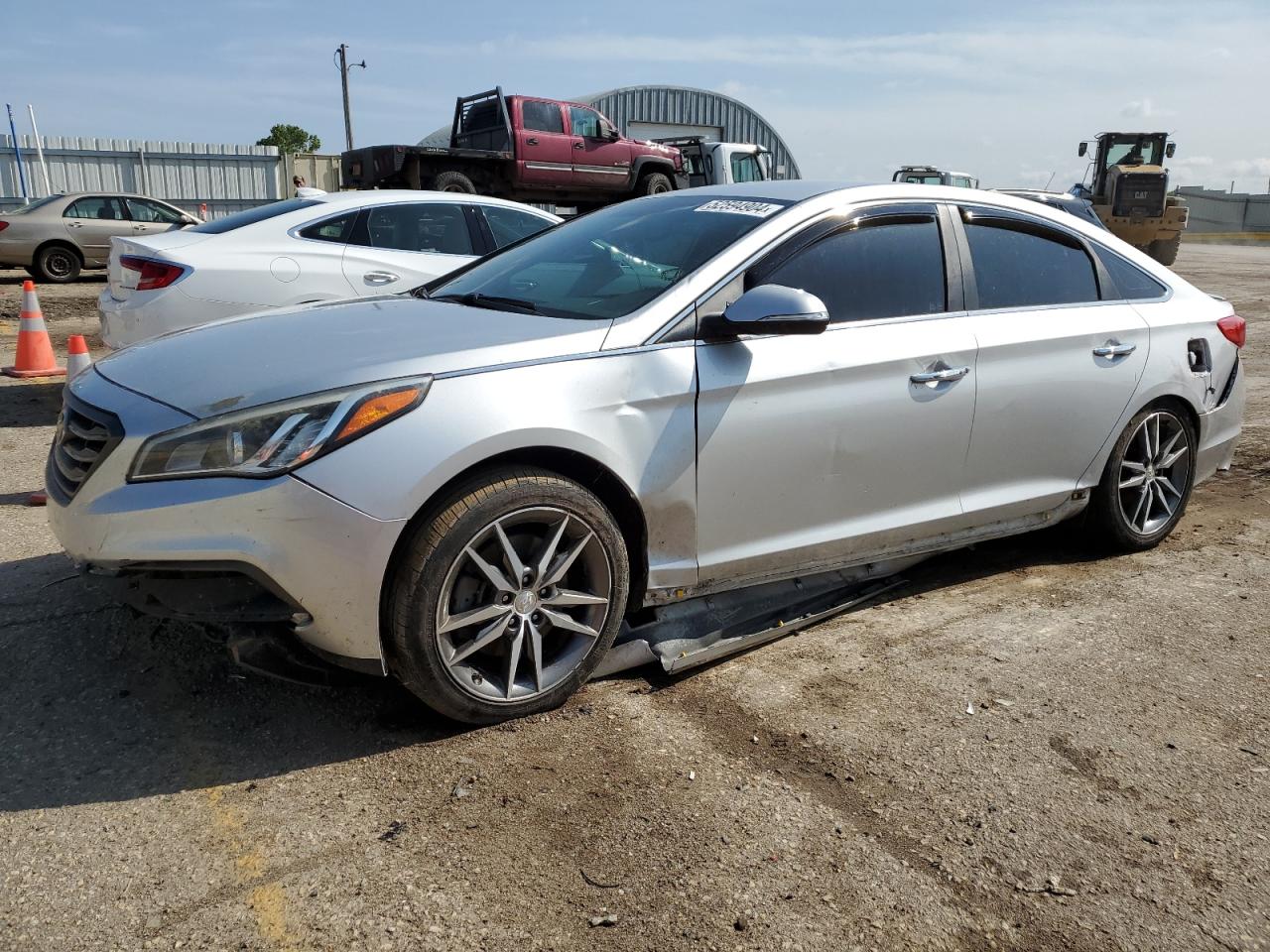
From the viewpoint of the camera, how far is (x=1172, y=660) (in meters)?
3.69

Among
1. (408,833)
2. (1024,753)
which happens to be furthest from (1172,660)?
(408,833)

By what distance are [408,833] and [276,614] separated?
2.21 ft

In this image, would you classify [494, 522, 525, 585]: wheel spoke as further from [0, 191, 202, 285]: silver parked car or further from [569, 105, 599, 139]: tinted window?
[569, 105, 599, 139]: tinted window

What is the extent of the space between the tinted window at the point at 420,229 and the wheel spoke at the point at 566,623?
4.74 m

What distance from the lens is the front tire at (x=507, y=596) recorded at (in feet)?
9.36

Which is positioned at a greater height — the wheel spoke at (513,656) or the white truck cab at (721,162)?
the white truck cab at (721,162)

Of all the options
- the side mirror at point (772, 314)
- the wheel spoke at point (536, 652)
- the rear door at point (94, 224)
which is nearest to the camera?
the wheel spoke at point (536, 652)

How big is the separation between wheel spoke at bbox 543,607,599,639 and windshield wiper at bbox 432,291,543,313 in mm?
1048

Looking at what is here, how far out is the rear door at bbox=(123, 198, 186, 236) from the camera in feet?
55.9

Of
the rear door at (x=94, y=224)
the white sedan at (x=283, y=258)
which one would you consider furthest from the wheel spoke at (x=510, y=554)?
the rear door at (x=94, y=224)

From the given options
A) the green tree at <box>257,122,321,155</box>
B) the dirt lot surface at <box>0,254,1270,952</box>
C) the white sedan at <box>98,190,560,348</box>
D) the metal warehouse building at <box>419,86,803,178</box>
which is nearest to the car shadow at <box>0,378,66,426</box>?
the white sedan at <box>98,190,560,348</box>

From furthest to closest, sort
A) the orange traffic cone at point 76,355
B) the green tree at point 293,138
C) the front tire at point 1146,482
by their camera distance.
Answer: the green tree at point 293,138 < the orange traffic cone at point 76,355 < the front tire at point 1146,482

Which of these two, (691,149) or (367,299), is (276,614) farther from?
(691,149)

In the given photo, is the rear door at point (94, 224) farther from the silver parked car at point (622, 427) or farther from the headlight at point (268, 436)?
the headlight at point (268, 436)
